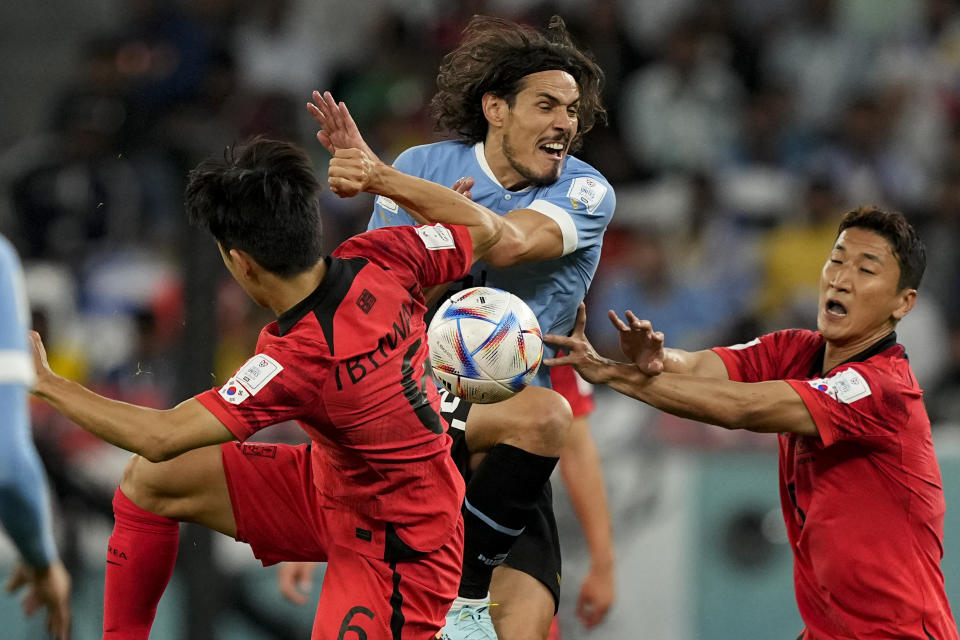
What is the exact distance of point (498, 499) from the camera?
439cm

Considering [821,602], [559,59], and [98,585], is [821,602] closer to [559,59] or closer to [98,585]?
[559,59]

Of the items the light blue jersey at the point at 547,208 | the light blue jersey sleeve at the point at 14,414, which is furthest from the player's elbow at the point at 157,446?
the light blue jersey at the point at 547,208

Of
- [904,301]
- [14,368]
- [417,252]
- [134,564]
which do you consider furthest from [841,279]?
[14,368]

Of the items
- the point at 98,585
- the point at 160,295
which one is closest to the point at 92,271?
the point at 160,295

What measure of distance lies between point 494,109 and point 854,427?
64.7 inches

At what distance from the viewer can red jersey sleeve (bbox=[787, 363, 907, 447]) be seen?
13.3ft

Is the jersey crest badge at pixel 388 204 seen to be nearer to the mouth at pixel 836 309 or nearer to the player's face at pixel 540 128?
the player's face at pixel 540 128

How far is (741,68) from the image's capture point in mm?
9469

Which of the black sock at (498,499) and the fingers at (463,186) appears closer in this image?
the fingers at (463,186)

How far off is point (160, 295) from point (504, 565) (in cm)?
302

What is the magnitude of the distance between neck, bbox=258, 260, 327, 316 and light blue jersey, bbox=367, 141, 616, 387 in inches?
37.5

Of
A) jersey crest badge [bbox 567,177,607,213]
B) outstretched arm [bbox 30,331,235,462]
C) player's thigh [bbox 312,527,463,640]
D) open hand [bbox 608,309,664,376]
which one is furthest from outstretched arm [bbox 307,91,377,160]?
player's thigh [bbox 312,527,463,640]

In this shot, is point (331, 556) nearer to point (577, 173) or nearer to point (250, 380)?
point (250, 380)

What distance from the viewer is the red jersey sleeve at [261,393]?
345 cm
